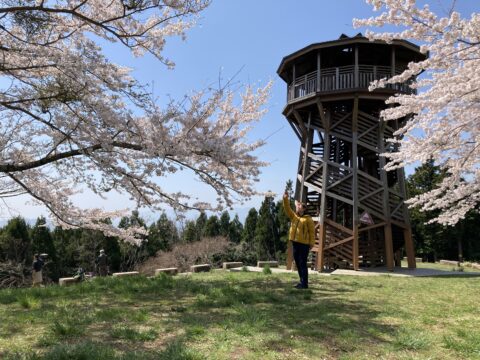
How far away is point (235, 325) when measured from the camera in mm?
4137

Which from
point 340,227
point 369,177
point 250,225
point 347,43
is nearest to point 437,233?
point 250,225

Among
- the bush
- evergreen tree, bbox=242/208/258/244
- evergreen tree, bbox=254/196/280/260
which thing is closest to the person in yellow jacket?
the bush

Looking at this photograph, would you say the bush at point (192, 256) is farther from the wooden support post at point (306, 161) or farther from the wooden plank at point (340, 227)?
the wooden plank at point (340, 227)

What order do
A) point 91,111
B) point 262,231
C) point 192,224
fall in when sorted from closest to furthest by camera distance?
point 91,111 < point 262,231 < point 192,224

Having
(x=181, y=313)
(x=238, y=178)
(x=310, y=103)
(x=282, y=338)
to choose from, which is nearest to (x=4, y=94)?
(x=238, y=178)

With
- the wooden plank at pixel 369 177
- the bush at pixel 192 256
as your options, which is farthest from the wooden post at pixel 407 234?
the bush at pixel 192 256

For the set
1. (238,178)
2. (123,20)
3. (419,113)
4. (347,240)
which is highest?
(123,20)

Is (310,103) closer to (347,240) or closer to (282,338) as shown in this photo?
(347,240)

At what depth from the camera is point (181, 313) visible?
16.0ft

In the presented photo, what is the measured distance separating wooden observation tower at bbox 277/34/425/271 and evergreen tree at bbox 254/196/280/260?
15.3 meters

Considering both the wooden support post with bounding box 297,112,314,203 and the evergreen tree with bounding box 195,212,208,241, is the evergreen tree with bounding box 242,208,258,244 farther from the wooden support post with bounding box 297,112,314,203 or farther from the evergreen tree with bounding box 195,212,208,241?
the wooden support post with bounding box 297,112,314,203

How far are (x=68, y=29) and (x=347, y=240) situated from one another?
473 inches

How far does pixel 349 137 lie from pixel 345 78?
2.38 m

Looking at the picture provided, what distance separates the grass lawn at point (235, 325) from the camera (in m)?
3.38
